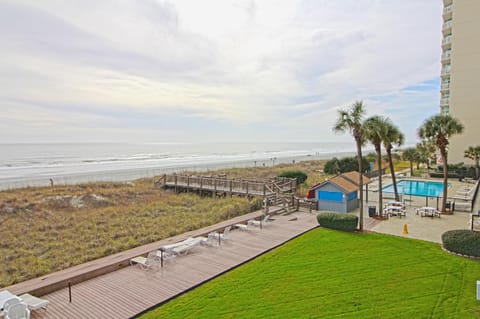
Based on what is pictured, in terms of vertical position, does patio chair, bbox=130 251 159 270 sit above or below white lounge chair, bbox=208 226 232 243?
below

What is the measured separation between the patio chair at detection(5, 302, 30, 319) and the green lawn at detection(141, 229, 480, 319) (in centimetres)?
256

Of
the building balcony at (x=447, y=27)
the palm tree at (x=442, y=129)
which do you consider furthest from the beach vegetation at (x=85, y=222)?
the building balcony at (x=447, y=27)

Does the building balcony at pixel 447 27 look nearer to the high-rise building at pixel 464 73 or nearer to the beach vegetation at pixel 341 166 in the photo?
the high-rise building at pixel 464 73

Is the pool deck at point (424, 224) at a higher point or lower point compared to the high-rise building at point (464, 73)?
lower

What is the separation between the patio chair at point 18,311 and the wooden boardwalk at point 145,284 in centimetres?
43

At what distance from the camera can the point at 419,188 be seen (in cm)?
2788

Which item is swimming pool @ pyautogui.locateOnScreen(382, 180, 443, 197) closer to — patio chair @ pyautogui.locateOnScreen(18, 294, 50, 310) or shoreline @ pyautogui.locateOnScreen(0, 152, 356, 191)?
shoreline @ pyautogui.locateOnScreen(0, 152, 356, 191)

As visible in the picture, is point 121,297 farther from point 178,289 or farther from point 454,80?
Result: point 454,80

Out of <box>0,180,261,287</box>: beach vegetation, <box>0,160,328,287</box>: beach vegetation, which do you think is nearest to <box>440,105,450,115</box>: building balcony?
<box>0,160,328,287</box>: beach vegetation

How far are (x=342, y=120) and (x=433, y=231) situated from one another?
6.92 m

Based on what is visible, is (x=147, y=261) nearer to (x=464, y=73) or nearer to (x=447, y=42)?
(x=464, y=73)

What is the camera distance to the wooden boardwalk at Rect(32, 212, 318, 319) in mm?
6859

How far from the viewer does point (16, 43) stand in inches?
678

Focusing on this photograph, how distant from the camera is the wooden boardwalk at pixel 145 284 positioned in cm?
686
